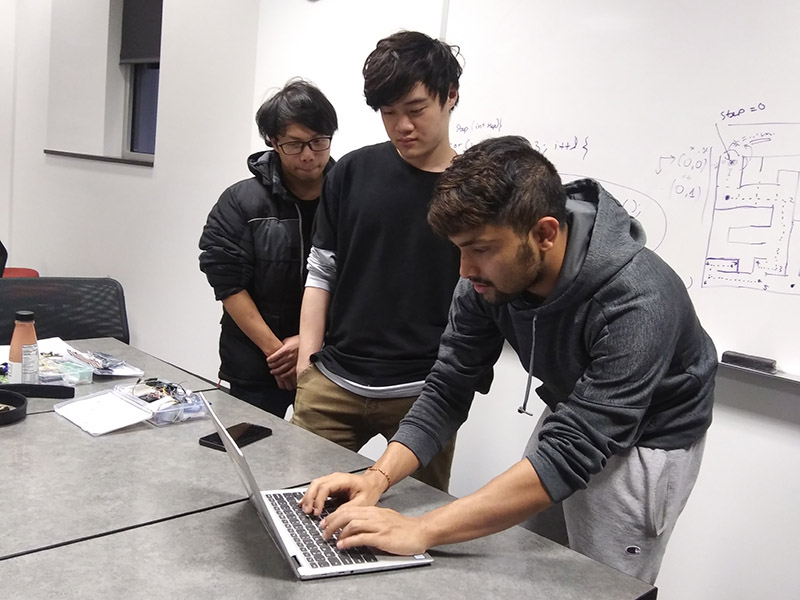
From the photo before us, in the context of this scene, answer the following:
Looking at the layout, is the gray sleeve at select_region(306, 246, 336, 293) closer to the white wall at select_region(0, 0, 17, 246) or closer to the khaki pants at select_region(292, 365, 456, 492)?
the khaki pants at select_region(292, 365, 456, 492)

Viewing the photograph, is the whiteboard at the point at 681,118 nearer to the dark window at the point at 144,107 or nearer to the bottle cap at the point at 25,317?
the bottle cap at the point at 25,317

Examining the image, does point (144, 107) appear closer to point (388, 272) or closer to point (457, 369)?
point (388, 272)

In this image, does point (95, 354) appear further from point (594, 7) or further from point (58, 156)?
point (58, 156)

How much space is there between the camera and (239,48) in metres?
3.31

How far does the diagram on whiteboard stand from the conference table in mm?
964

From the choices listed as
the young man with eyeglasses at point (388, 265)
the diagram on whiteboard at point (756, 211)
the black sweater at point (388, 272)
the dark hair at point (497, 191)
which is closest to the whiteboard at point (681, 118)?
the diagram on whiteboard at point (756, 211)

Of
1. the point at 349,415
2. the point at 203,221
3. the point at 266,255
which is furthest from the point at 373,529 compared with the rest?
the point at 203,221

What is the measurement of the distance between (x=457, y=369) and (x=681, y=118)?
Answer: 0.98 m

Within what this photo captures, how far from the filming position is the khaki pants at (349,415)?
178 cm

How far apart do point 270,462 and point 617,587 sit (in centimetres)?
70

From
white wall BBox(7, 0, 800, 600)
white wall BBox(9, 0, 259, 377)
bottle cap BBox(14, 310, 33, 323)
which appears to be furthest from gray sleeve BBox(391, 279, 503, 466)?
white wall BBox(9, 0, 259, 377)

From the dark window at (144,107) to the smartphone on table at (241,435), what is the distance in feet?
10.7

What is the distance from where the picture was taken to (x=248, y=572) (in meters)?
1.02

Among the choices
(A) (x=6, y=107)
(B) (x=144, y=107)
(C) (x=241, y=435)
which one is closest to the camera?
(C) (x=241, y=435)
